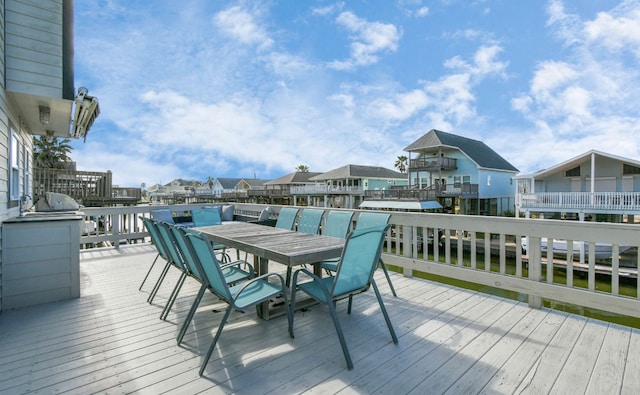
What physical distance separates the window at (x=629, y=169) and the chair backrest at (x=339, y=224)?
18.2 m

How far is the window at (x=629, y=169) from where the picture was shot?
14.3 metres

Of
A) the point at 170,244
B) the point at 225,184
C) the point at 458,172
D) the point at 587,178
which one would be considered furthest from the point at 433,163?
the point at 225,184

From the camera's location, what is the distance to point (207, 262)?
82.2 inches

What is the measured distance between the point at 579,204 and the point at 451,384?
1545cm

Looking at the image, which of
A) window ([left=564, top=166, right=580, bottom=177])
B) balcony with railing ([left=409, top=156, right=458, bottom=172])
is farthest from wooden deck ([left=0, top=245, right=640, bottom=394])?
balcony with railing ([left=409, top=156, right=458, bottom=172])

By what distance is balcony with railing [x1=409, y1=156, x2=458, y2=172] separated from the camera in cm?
2140

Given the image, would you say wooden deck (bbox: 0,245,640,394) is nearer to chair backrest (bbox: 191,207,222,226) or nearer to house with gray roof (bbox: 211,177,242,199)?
chair backrest (bbox: 191,207,222,226)

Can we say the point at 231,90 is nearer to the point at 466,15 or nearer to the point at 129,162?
the point at 129,162

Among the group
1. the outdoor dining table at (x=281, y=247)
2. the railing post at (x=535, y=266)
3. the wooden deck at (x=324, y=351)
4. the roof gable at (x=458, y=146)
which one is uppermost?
the roof gable at (x=458, y=146)

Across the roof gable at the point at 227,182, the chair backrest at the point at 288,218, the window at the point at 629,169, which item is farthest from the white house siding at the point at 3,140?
the roof gable at the point at 227,182

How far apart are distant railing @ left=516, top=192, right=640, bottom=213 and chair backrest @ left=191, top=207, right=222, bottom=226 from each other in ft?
48.6

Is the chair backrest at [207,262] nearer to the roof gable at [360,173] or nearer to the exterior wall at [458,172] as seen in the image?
the exterior wall at [458,172]

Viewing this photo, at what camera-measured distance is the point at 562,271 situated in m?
10.4

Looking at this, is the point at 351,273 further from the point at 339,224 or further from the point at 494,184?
the point at 494,184
